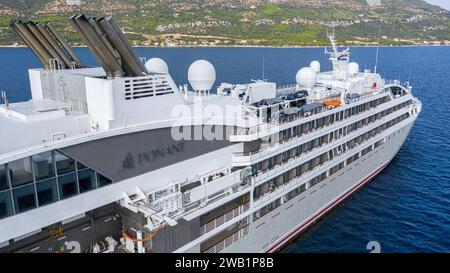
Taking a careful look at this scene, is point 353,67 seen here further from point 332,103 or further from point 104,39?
point 104,39

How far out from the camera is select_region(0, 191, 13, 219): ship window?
14.0 meters

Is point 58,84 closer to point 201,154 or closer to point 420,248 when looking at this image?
point 201,154

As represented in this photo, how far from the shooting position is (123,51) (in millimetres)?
18641

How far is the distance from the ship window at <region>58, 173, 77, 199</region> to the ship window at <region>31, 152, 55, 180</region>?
532mm

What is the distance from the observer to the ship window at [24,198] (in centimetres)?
1442

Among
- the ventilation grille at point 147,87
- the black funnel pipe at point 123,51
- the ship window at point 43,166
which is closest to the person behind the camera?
the ship window at point 43,166

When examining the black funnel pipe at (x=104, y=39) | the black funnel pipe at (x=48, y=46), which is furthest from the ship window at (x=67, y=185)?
the black funnel pipe at (x=48, y=46)

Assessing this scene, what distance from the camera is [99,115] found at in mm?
18109

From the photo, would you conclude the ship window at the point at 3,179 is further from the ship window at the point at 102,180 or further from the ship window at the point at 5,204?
the ship window at the point at 102,180

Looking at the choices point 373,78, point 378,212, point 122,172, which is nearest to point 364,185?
point 378,212

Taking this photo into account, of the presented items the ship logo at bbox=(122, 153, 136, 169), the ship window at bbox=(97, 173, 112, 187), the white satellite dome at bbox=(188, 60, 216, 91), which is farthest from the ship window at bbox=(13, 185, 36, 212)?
the white satellite dome at bbox=(188, 60, 216, 91)

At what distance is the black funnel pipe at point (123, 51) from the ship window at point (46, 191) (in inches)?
279

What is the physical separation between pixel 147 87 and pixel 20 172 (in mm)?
7596

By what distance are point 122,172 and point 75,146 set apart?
9.45ft
